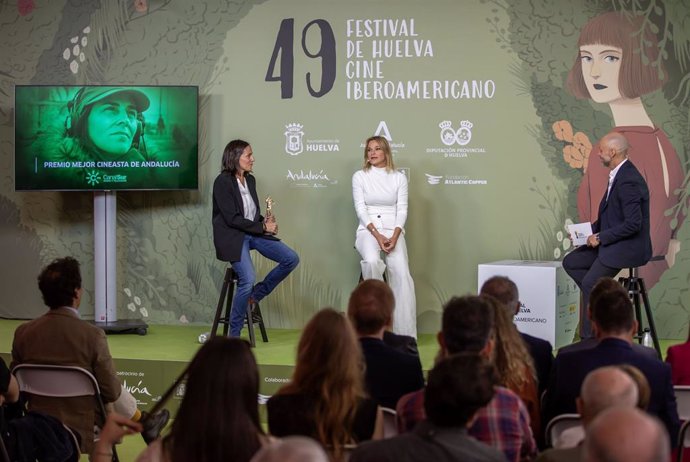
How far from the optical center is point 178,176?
7.39 meters

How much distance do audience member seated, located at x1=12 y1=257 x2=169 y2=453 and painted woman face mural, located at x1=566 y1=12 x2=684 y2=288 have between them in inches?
179

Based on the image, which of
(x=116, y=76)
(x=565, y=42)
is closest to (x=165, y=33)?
(x=116, y=76)

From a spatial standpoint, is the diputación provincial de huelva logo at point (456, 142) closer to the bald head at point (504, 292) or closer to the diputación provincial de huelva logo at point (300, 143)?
the diputación provincial de huelva logo at point (300, 143)

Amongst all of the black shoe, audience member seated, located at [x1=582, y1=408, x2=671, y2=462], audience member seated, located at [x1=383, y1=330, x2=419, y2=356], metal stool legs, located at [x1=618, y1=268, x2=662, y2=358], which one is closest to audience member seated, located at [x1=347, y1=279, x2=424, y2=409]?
audience member seated, located at [x1=383, y1=330, x2=419, y2=356]

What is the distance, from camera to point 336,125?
7715mm

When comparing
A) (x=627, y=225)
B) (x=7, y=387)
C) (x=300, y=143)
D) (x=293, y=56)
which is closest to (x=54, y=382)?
(x=7, y=387)

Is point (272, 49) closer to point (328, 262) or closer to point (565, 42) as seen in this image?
point (328, 262)

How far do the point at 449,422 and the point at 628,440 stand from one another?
2.17ft

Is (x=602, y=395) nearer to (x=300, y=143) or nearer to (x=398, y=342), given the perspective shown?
(x=398, y=342)

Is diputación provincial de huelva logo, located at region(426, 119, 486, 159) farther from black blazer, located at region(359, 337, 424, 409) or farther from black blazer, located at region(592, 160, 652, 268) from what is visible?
black blazer, located at region(359, 337, 424, 409)

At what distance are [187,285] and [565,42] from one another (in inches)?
140

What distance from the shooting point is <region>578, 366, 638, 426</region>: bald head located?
240 cm

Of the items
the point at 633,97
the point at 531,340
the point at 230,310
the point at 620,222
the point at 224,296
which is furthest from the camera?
the point at 633,97

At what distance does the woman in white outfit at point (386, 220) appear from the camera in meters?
6.86
